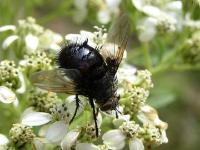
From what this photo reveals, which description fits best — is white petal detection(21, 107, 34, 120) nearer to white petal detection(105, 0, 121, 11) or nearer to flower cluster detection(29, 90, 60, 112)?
flower cluster detection(29, 90, 60, 112)

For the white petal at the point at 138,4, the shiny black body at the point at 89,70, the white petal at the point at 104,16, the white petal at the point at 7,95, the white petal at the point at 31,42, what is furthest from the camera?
the white petal at the point at 104,16

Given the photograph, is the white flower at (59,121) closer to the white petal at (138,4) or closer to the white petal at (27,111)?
the white petal at (27,111)

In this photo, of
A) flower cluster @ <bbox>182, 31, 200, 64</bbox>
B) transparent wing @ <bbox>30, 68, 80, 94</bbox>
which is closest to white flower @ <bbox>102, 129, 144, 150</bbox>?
transparent wing @ <bbox>30, 68, 80, 94</bbox>

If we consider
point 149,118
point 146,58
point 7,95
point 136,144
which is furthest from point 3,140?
point 146,58

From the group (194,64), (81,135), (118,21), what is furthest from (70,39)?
(194,64)

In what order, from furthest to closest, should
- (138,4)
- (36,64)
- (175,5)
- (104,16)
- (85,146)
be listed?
(104,16) < (175,5) < (138,4) < (36,64) < (85,146)

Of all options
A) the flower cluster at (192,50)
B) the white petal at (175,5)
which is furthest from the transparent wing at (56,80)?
the white petal at (175,5)

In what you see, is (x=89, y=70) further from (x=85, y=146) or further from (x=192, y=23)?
(x=192, y=23)
